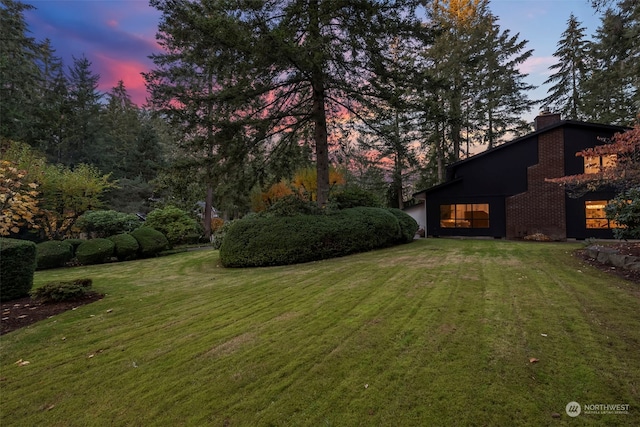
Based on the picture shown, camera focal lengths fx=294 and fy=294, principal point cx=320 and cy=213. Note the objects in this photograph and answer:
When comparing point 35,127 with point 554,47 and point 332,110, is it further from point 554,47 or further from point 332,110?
point 554,47

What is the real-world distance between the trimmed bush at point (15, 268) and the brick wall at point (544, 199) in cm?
1779

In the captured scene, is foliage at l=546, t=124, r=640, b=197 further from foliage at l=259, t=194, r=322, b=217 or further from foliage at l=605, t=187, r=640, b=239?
foliage at l=259, t=194, r=322, b=217

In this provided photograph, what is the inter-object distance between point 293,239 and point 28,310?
574 cm

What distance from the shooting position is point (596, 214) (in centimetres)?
1346

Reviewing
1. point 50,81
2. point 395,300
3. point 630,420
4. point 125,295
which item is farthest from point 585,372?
point 50,81

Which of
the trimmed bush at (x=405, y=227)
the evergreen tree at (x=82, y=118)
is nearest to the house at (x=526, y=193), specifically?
the trimmed bush at (x=405, y=227)

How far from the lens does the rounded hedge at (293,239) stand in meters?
8.73

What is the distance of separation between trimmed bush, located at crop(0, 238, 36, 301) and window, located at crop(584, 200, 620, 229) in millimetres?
19572

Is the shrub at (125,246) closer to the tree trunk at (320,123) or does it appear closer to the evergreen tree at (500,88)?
the tree trunk at (320,123)

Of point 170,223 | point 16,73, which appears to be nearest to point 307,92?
point 170,223

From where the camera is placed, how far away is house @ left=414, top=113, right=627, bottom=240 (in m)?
13.6

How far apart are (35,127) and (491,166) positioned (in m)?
29.4

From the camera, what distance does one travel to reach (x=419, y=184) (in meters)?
26.2

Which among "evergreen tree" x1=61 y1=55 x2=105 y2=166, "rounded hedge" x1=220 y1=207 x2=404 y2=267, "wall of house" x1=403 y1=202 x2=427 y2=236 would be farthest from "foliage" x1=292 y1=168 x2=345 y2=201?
"evergreen tree" x1=61 y1=55 x2=105 y2=166
